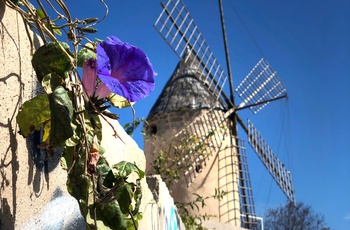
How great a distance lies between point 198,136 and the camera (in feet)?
30.2

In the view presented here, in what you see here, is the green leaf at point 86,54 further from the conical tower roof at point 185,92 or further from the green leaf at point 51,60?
the conical tower roof at point 185,92

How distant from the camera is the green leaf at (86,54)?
1065 millimetres

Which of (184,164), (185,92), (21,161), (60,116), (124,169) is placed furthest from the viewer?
(185,92)

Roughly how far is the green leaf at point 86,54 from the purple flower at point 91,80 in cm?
4

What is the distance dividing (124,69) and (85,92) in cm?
8

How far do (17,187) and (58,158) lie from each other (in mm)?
173

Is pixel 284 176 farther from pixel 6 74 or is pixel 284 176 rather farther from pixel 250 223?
pixel 6 74

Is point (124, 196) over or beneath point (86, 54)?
beneath

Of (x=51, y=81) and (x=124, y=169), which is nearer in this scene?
(x=51, y=81)

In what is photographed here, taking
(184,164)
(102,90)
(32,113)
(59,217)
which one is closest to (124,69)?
(102,90)

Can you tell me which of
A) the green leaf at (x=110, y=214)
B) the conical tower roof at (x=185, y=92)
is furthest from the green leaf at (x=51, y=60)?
the conical tower roof at (x=185, y=92)

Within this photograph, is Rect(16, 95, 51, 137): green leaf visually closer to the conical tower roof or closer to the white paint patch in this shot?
the white paint patch

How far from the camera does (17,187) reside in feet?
3.08

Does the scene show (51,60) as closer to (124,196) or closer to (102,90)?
(102,90)
